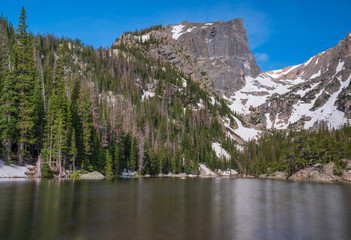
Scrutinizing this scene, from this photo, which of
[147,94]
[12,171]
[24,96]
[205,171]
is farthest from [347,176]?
[147,94]

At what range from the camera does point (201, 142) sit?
456 feet

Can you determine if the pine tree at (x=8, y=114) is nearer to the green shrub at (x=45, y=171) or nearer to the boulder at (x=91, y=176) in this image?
the green shrub at (x=45, y=171)

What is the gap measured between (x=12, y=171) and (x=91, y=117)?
31.7 m

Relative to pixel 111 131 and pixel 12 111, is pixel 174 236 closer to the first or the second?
pixel 12 111

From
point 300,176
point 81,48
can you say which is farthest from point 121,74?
point 300,176

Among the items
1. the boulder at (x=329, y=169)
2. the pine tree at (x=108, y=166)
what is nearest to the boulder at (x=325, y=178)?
the boulder at (x=329, y=169)

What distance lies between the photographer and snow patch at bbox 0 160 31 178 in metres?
43.2

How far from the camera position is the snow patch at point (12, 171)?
43156mm

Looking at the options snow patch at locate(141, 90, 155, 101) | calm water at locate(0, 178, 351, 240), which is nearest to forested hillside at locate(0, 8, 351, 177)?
snow patch at locate(141, 90, 155, 101)

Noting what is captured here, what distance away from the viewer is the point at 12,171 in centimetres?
4472

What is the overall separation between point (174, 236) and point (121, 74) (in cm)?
18483

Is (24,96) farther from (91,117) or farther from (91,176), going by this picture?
(91,117)

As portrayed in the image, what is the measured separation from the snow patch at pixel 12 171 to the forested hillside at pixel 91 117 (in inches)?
71.3

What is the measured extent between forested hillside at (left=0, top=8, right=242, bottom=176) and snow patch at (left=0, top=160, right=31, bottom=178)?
1.81 meters
